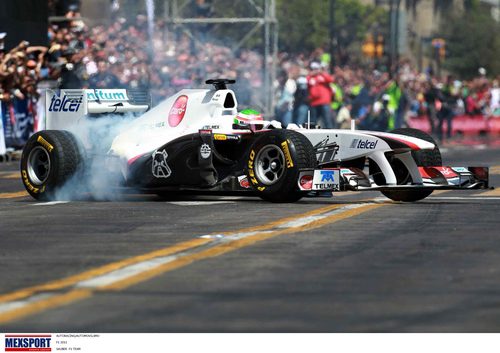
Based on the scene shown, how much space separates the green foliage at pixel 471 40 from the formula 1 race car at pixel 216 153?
55.1m

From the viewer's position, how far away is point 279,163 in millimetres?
15477

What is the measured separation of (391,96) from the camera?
4028 centimetres

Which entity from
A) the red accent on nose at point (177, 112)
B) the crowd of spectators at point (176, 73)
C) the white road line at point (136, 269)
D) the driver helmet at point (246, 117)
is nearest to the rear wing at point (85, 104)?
the red accent on nose at point (177, 112)

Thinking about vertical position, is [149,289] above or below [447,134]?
above

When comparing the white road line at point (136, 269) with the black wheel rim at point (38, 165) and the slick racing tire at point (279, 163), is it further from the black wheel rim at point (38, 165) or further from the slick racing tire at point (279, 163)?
the black wheel rim at point (38, 165)

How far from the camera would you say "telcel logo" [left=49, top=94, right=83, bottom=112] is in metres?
17.3

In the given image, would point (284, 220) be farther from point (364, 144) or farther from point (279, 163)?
point (364, 144)

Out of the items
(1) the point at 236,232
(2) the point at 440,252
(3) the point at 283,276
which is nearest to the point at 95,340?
(3) the point at 283,276

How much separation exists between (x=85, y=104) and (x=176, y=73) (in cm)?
1830

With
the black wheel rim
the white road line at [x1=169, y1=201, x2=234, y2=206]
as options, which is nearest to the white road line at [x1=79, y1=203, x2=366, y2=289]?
the white road line at [x1=169, y1=201, x2=234, y2=206]

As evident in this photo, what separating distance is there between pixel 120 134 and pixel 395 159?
119 inches

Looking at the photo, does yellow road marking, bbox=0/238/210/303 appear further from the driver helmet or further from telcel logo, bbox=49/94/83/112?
telcel logo, bbox=49/94/83/112

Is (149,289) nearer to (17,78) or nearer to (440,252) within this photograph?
(440,252)

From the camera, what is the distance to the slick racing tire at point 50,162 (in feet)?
54.4
